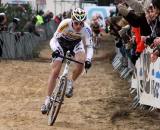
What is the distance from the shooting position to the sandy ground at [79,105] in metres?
10.3

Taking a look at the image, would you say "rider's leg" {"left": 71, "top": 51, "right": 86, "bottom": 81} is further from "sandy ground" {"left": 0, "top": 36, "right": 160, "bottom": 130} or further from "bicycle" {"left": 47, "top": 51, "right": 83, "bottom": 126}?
"sandy ground" {"left": 0, "top": 36, "right": 160, "bottom": 130}

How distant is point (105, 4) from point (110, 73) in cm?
3820

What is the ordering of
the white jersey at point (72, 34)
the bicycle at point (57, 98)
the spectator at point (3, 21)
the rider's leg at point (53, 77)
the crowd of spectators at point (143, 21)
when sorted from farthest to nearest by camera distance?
1. the spectator at point (3, 21)
2. the white jersey at point (72, 34)
3. the rider's leg at point (53, 77)
4. the bicycle at point (57, 98)
5. the crowd of spectators at point (143, 21)

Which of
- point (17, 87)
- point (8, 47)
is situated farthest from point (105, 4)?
point (17, 87)

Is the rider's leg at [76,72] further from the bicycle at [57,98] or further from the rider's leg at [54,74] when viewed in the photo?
the rider's leg at [54,74]

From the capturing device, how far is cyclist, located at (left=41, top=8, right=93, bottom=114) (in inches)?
404

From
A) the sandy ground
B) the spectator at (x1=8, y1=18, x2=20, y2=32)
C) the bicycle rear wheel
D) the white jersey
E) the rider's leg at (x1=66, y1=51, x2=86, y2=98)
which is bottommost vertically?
the spectator at (x1=8, y1=18, x2=20, y2=32)

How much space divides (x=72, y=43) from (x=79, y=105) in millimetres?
2240

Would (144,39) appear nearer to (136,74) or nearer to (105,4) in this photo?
(136,74)

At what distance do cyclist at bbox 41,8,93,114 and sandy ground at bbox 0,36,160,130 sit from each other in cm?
67

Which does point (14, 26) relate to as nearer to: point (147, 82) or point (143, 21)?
point (147, 82)

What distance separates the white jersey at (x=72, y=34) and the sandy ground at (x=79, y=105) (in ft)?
4.32

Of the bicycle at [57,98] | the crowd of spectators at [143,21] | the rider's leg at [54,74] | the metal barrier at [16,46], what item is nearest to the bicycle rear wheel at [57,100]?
the bicycle at [57,98]

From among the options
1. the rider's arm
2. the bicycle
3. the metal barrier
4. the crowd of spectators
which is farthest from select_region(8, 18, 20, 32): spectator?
the bicycle
